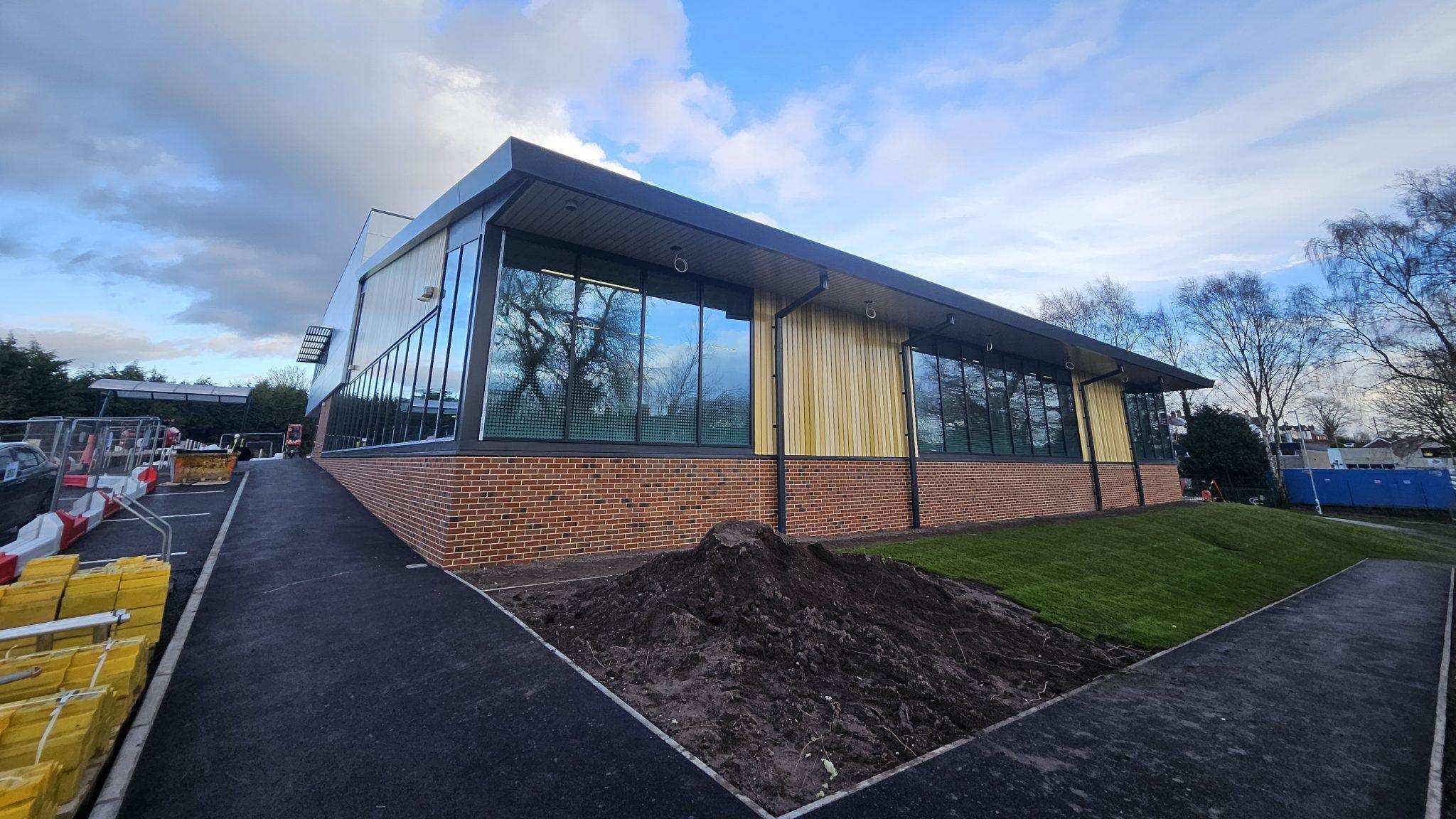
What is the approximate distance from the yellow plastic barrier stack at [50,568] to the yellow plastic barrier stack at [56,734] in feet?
7.50

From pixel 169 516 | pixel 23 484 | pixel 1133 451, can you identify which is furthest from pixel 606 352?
pixel 1133 451

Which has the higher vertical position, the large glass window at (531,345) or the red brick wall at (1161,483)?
the large glass window at (531,345)

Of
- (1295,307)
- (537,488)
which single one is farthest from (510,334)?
(1295,307)

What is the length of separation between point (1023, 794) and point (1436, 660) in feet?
18.9

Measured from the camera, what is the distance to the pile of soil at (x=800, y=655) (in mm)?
2658

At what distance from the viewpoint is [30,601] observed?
10.3 ft

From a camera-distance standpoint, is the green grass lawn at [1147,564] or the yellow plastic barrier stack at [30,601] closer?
the yellow plastic barrier stack at [30,601]

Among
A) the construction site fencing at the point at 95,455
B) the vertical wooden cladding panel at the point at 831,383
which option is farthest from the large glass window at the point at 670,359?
the construction site fencing at the point at 95,455

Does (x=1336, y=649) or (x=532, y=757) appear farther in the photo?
(x=1336, y=649)

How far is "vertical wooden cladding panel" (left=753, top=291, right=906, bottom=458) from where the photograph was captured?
9328 millimetres

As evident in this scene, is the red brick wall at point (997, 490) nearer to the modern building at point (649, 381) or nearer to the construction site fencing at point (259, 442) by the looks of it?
the modern building at point (649, 381)

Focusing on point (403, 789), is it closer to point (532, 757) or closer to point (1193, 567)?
point (532, 757)

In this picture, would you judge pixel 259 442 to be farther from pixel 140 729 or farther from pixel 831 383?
pixel 140 729

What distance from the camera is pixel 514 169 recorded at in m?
5.43
